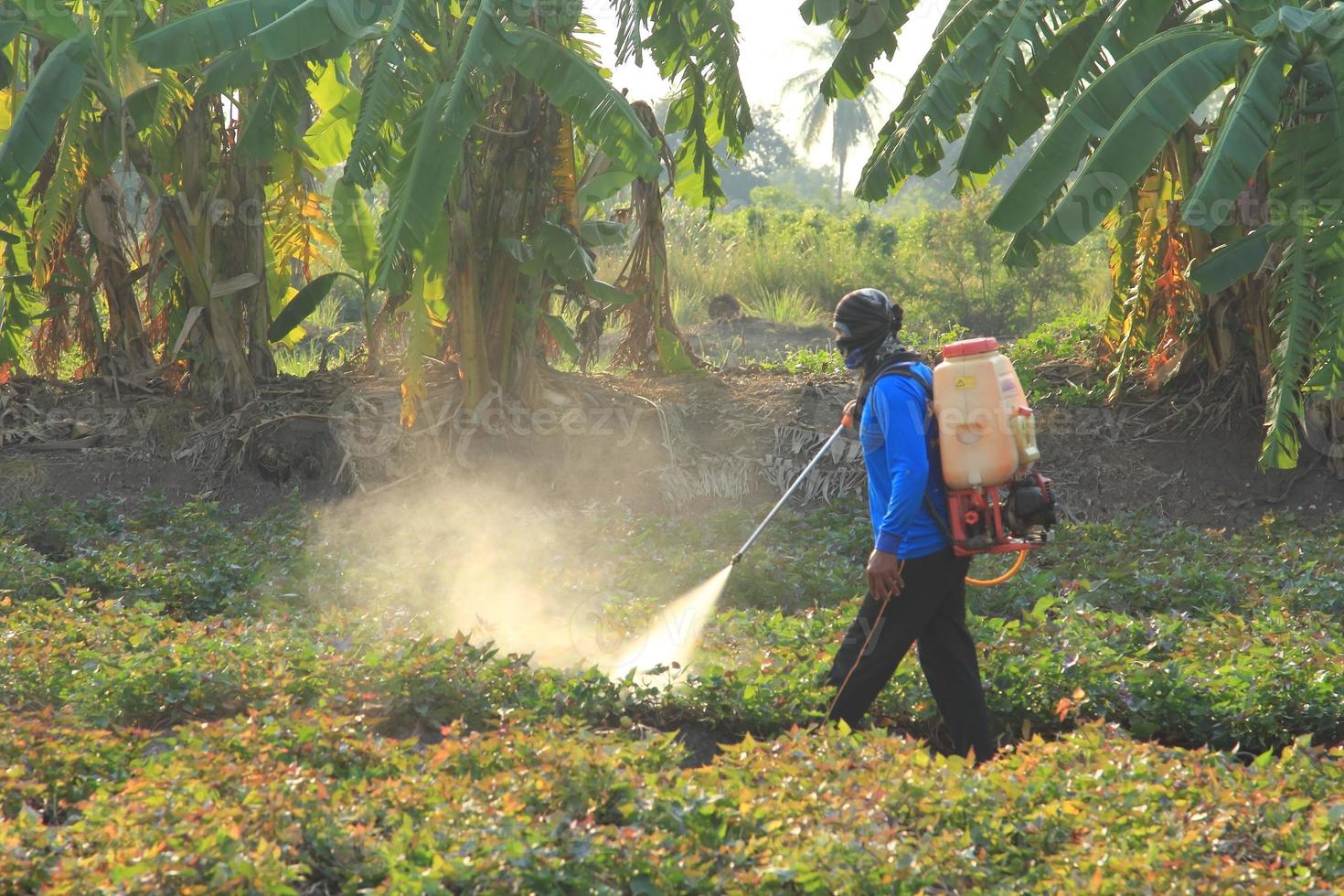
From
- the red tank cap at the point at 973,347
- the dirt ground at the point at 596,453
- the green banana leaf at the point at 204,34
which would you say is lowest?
the dirt ground at the point at 596,453

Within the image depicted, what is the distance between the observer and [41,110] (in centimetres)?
866

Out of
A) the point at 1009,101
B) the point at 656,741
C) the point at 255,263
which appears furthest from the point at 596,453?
the point at 656,741

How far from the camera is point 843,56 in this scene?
31.8 feet

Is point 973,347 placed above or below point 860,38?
below

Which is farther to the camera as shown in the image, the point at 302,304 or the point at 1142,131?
the point at 302,304

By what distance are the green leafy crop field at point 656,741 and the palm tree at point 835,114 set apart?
Answer: 36317 mm

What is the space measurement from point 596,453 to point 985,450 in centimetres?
575

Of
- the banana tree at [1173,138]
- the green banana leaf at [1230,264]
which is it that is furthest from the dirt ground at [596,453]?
the green banana leaf at [1230,264]

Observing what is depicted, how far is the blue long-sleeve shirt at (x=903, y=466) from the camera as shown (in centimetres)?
460

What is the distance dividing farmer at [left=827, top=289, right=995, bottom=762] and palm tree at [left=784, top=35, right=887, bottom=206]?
1493 inches

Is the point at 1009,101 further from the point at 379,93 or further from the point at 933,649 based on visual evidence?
the point at 933,649

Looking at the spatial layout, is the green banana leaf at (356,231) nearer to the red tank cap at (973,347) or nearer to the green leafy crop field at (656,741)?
the green leafy crop field at (656,741)

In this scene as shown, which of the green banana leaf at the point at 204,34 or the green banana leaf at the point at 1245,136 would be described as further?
the green banana leaf at the point at 204,34

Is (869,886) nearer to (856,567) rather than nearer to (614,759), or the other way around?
(614,759)
